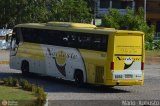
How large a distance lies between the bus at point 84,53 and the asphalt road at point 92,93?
43 centimetres

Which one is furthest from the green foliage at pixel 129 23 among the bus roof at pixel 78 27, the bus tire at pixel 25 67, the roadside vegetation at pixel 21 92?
the roadside vegetation at pixel 21 92

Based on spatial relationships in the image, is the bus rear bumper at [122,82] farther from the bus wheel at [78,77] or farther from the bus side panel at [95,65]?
the bus wheel at [78,77]

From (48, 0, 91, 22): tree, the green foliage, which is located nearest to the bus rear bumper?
the green foliage

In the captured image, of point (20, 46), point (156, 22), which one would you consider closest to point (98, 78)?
point (20, 46)

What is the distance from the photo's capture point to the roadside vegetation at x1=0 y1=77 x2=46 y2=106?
18.5 metres

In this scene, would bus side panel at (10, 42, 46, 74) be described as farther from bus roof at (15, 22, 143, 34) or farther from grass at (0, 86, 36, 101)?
grass at (0, 86, 36, 101)

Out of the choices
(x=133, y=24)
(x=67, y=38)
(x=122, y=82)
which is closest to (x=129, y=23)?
(x=133, y=24)

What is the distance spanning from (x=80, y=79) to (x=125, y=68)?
7.98ft

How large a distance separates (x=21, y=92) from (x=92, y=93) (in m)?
3.89

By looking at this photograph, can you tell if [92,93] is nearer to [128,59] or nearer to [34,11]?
[128,59]

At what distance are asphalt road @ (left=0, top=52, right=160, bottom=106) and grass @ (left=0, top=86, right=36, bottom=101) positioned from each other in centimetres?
73

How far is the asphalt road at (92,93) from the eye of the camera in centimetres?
2091

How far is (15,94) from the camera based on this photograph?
68.8 feet

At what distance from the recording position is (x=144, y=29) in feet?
189
